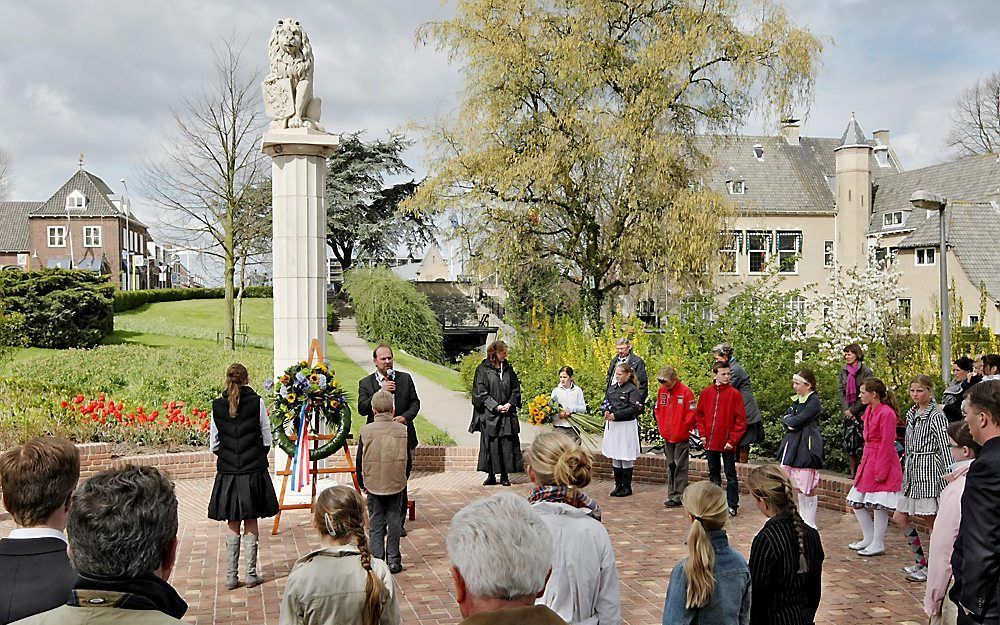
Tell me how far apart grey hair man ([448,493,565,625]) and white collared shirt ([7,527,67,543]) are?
1619mm

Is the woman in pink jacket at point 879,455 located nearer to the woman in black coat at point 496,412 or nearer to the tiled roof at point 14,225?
the woman in black coat at point 496,412

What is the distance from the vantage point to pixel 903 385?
1331cm

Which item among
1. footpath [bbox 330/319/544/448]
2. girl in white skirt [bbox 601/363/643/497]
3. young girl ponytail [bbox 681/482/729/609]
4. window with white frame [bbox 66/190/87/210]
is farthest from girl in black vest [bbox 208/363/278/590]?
window with white frame [bbox 66/190/87/210]

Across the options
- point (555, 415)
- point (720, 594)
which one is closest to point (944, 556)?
point (720, 594)

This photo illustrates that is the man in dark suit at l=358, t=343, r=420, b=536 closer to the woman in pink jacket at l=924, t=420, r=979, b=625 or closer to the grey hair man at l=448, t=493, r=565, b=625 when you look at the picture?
the woman in pink jacket at l=924, t=420, r=979, b=625

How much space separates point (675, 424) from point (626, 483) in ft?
4.59

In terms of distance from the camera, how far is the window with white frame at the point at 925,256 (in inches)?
1583

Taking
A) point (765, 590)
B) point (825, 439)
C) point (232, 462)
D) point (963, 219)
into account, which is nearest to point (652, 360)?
point (825, 439)

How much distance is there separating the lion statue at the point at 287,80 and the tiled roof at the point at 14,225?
68847mm

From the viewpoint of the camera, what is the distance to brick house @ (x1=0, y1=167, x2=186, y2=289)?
6794cm

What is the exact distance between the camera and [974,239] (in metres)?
39.4

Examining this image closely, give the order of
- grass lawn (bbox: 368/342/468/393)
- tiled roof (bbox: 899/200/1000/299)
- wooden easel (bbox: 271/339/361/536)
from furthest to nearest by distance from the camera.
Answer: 1. tiled roof (bbox: 899/200/1000/299)
2. grass lawn (bbox: 368/342/468/393)
3. wooden easel (bbox: 271/339/361/536)

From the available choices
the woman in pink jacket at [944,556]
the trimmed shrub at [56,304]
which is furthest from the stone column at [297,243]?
the trimmed shrub at [56,304]

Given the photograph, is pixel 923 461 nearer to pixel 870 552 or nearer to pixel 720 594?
pixel 870 552
